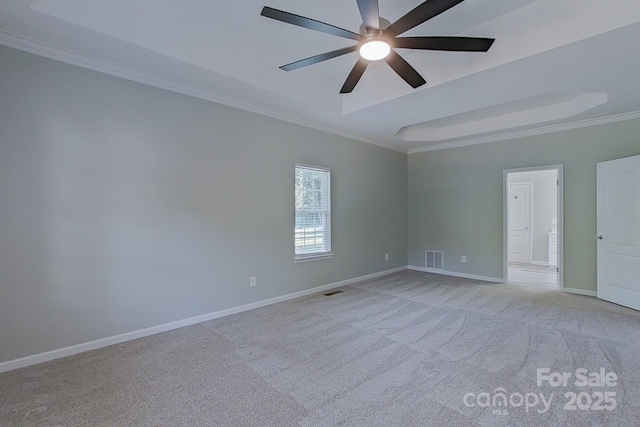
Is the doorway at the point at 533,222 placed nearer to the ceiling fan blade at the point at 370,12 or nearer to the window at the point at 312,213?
the window at the point at 312,213

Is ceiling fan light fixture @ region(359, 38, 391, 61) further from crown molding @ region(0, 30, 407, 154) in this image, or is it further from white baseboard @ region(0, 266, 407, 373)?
white baseboard @ region(0, 266, 407, 373)

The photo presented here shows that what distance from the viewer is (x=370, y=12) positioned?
196cm

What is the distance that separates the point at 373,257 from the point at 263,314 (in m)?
2.78

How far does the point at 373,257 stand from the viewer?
588 centimetres

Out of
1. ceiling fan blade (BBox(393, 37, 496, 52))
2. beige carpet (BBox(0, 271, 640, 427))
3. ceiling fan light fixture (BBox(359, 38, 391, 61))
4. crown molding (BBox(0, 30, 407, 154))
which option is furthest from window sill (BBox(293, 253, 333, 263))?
ceiling fan blade (BBox(393, 37, 496, 52))

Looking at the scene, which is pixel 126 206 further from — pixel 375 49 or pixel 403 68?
pixel 403 68

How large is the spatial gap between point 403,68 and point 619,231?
13.2ft

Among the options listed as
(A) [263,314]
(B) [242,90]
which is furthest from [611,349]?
(B) [242,90]

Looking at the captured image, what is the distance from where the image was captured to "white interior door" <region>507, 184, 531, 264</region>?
752 centimetres

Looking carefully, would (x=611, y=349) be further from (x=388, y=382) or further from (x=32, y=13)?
(x=32, y=13)

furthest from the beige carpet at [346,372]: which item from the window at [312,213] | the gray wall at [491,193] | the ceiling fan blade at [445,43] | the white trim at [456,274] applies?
the ceiling fan blade at [445,43]

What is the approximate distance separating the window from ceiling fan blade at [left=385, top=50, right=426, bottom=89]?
7.16ft

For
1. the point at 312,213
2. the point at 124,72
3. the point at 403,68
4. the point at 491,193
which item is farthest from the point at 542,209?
the point at 124,72

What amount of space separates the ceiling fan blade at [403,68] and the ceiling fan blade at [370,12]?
1.42 feet
